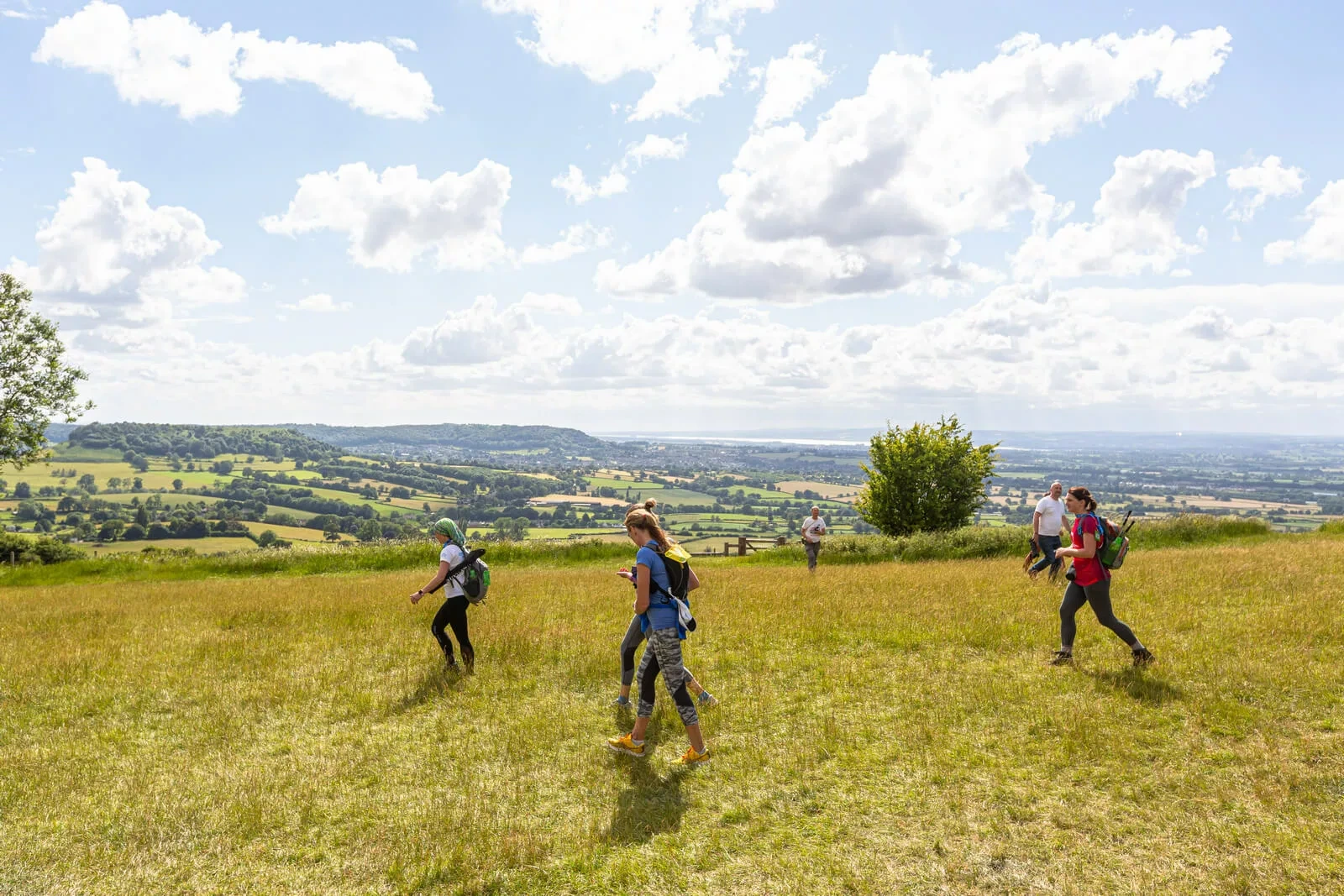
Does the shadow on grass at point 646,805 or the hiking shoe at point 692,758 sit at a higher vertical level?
the hiking shoe at point 692,758

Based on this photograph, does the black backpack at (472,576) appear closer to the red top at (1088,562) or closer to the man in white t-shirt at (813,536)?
the red top at (1088,562)

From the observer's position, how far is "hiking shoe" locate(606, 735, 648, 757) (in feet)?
23.7

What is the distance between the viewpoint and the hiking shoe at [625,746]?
7.22 m

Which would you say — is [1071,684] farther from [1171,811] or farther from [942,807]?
[942,807]

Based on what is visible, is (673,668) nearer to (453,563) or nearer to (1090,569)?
(453,563)

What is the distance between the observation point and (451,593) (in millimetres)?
9633

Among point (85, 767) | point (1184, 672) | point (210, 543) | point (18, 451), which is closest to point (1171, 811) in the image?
point (1184, 672)

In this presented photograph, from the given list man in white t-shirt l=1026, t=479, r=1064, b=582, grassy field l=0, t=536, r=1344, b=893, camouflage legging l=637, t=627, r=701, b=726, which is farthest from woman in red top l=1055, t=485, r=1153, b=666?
man in white t-shirt l=1026, t=479, r=1064, b=582

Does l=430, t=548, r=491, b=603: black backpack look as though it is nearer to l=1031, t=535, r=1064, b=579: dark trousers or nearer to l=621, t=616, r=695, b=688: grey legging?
l=621, t=616, r=695, b=688: grey legging

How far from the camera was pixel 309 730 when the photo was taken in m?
8.21

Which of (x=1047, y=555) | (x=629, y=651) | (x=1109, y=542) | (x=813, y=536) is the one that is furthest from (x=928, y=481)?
(x=629, y=651)

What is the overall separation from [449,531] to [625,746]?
4002 mm

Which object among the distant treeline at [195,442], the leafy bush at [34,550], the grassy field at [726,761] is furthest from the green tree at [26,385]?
the distant treeline at [195,442]

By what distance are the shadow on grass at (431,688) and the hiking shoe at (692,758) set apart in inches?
145
